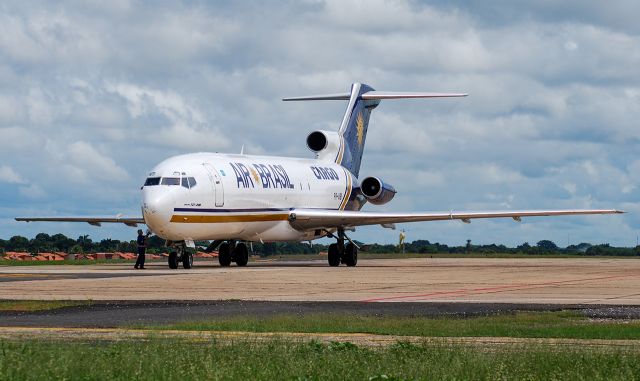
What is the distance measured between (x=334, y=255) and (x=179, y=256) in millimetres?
9633

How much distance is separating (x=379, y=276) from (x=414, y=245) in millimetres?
61008

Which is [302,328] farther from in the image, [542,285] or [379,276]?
[379,276]

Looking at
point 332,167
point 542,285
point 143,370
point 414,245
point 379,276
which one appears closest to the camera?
point 143,370

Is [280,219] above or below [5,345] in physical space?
above

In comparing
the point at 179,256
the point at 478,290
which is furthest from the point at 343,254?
the point at 478,290

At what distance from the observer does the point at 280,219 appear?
47.2 metres

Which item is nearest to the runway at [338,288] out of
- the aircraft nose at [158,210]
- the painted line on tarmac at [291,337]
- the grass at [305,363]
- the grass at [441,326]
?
the grass at [441,326]

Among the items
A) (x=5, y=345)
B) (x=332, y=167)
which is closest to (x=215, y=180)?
(x=332, y=167)

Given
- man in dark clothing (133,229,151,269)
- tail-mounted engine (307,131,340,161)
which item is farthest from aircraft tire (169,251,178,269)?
tail-mounted engine (307,131,340,161)

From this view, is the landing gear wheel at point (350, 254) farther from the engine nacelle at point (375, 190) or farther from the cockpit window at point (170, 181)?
the cockpit window at point (170, 181)

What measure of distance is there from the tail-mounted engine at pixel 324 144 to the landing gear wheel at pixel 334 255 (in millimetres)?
7571

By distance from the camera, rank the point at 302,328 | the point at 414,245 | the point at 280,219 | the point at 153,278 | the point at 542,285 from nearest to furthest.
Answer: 1. the point at 302,328
2. the point at 542,285
3. the point at 153,278
4. the point at 280,219
5. the point at 414,245

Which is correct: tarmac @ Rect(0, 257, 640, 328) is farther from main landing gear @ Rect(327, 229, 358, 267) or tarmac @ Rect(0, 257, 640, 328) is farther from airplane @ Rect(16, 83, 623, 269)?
main landing gear @ Rect(327, 229, 358, 267)

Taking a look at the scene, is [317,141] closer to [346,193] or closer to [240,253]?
[346,193]
